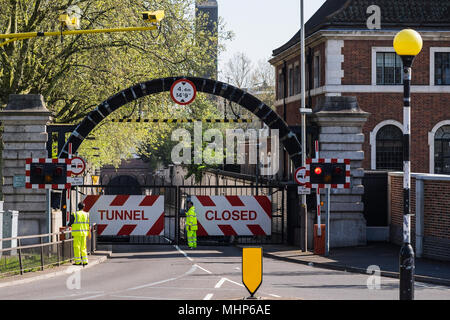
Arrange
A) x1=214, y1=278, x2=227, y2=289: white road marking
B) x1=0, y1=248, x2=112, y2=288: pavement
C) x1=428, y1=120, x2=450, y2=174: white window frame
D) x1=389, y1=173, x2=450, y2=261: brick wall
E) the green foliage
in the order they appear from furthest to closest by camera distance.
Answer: x1=428, y1=120, x2=450, y2=174: white window frame, the green foliage, x1=389, y1=173, x2=450, y2=261: brick wall, x1=0, y1=248, x2=112, y2=288: pavement, x1=214, y1=278, x2=227, y2=289: white road marking

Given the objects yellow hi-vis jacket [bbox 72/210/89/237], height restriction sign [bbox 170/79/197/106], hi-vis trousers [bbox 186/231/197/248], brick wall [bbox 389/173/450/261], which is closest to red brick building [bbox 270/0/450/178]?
height restriction sign [bbox 170/79/197/106]

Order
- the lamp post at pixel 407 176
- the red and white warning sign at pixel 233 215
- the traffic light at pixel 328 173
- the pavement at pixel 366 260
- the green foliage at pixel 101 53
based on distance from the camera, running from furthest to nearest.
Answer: the green foliage at pixel 101 53 < the red and white warning sign at pixel 233 215 < the traffic light at pixel 328 173 < the pavement at pixel 366 260 < the lamp post at pixel 407 176

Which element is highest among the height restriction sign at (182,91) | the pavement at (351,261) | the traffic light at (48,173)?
the height restriction sign at (182,91)

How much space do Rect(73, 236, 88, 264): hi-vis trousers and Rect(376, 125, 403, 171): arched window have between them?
19.9 metres

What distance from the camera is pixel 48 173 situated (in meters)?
22.6

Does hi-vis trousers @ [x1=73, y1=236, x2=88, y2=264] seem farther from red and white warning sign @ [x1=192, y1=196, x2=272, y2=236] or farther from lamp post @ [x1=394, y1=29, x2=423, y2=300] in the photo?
lamp post @ [x1=394, y1=29, x2=423, y2=300]

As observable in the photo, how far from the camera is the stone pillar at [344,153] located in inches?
1051

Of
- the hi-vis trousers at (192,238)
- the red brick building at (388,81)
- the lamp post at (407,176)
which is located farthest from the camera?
the red brick building at (388,81)

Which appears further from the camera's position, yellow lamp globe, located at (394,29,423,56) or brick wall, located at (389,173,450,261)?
brick wall, located at (389,173,450,261)

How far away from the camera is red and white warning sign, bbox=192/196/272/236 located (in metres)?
28.2

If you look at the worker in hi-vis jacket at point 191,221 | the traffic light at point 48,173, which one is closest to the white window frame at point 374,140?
the worker in hi-vis jacket at point 191,221

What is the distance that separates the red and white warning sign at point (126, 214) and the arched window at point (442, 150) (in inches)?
649

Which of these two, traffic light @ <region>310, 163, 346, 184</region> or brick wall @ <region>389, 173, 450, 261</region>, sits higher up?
traffic light @ <region>310, 163, 346, 184</region>

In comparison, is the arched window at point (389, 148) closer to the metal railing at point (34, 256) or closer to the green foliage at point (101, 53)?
the green foliage at point (101, 53)
